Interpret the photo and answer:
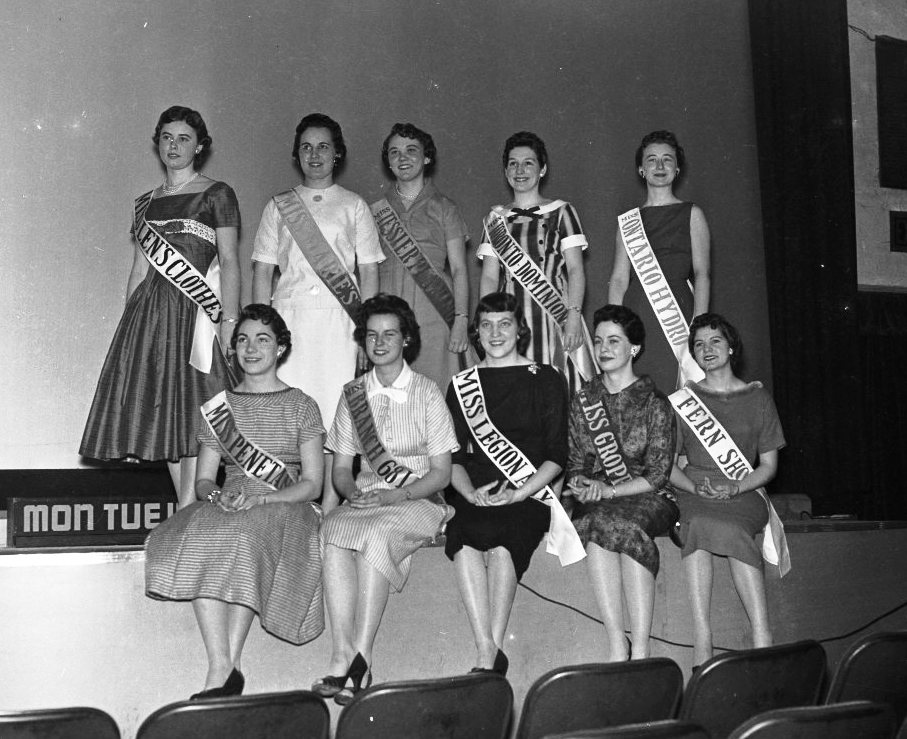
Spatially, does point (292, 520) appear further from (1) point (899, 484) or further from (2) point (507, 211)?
(1) point (899, 484)

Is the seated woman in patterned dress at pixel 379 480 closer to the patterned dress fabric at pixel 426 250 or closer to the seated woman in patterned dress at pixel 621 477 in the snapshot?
the seated woman in patterned dress at pixel 621 477

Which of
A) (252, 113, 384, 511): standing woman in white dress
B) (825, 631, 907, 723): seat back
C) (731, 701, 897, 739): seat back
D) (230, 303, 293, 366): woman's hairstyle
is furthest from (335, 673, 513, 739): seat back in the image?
(252, 113, 384, 511): standing woman in white dress

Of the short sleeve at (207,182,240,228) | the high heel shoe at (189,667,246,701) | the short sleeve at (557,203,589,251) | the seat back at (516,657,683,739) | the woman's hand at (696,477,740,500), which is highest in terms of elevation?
the short sleeve at (207,182,240,228)

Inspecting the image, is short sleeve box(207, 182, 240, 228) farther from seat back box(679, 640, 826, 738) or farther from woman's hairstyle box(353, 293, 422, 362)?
seat back box(679, 640, 826, 738)

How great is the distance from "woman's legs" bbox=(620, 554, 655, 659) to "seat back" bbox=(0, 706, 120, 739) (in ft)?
5.37

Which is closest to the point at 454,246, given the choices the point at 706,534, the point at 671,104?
the point at 706,534

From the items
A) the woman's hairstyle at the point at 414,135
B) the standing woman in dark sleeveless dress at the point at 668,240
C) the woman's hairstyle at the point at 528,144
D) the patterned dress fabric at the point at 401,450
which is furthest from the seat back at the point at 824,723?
the woman's hairstyle at the point at 414,135

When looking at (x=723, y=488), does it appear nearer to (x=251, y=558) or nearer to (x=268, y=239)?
(x=251, y=558)

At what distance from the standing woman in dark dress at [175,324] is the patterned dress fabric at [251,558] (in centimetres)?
40

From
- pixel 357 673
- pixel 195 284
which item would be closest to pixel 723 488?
pixel 357 673

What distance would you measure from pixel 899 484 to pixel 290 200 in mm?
3193

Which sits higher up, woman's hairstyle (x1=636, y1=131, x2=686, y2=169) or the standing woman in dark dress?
woman's hairstyle (x1=636, y1=131, x2=686, y2=169)

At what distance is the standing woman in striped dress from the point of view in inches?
139

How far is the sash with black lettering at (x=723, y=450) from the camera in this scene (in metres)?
3.18
